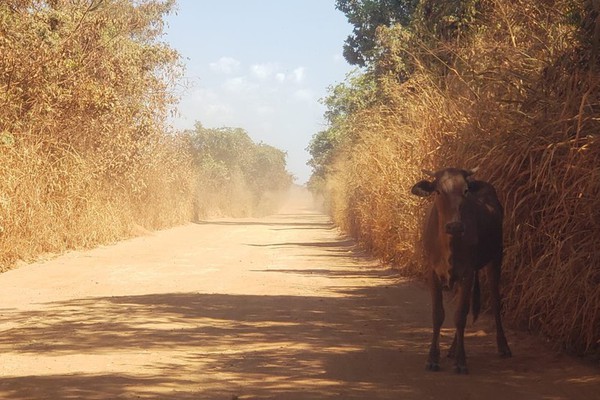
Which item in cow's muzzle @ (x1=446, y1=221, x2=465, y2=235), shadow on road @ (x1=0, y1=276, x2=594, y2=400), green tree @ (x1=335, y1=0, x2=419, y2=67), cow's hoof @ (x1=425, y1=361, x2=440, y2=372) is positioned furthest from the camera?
green tree @ (x1=335, y1=0, x2=419, y2=67)

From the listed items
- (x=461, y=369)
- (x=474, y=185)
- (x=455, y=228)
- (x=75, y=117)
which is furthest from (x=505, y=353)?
(x=75, y=117)

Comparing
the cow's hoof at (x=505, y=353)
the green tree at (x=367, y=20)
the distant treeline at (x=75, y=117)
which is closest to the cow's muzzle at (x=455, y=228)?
the cow's hoof at (x=505, y=353)

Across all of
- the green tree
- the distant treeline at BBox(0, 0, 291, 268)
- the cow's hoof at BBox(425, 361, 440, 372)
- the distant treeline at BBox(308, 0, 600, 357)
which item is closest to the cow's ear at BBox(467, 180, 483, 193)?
the distant treeline at BBox(308, 0, 600, 357)

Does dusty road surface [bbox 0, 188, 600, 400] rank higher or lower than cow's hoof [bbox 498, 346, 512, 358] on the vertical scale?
higher

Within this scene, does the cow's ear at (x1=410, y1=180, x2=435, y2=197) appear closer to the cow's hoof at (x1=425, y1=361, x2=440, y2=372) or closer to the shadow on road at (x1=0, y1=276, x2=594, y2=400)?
the shadow on road at (x1=0, y1=276, x2=594, y2=400)

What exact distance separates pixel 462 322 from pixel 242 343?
234 centimetres

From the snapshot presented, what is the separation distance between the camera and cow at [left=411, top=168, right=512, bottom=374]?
831 cm

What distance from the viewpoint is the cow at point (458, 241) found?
27.3ft

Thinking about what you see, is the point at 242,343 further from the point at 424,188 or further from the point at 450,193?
the point at 450,193

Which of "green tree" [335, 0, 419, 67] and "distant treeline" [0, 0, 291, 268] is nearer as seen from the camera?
"distant treeline" [0, 0, 291, 268]

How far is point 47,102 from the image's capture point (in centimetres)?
2064

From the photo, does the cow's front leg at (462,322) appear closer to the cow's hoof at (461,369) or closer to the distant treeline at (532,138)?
→ the cow's hoof at (461,369)

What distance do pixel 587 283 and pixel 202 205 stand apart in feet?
187

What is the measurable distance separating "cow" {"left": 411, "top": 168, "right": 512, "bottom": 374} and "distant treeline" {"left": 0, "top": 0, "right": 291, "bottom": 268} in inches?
452
